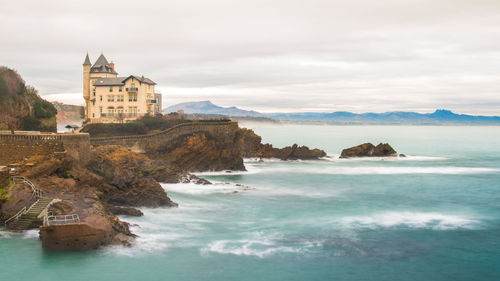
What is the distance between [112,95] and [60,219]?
42.5 meters

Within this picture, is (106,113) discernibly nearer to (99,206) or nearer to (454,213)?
(99,206)

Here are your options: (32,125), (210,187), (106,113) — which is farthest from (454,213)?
(106,113)

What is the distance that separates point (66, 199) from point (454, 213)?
1039 inches

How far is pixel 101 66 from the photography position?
64.9 m

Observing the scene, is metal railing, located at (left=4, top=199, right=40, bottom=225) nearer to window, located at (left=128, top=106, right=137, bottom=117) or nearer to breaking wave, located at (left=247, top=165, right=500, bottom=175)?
breaking wave, located at (left=247, top=165, right=500, bottom=175)

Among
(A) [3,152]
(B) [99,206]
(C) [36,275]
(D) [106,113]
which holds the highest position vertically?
(D) [106,113]

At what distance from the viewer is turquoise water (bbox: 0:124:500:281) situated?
67.6 ft

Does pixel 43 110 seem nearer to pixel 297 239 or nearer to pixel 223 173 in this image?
pixel 223 173

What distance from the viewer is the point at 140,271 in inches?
798

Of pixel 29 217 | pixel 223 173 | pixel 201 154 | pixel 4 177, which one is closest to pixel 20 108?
pixel 4 177

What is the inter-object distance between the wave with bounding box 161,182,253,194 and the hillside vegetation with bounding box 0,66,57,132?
13.0 meters

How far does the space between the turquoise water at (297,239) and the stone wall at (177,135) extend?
48.0 feet

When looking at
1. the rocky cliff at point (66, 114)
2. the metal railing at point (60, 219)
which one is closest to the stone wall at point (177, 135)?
the metal railing at point (60, 219)

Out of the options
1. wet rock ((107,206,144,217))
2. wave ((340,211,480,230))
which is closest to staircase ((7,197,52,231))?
wet rock ((107,206,144,217))
